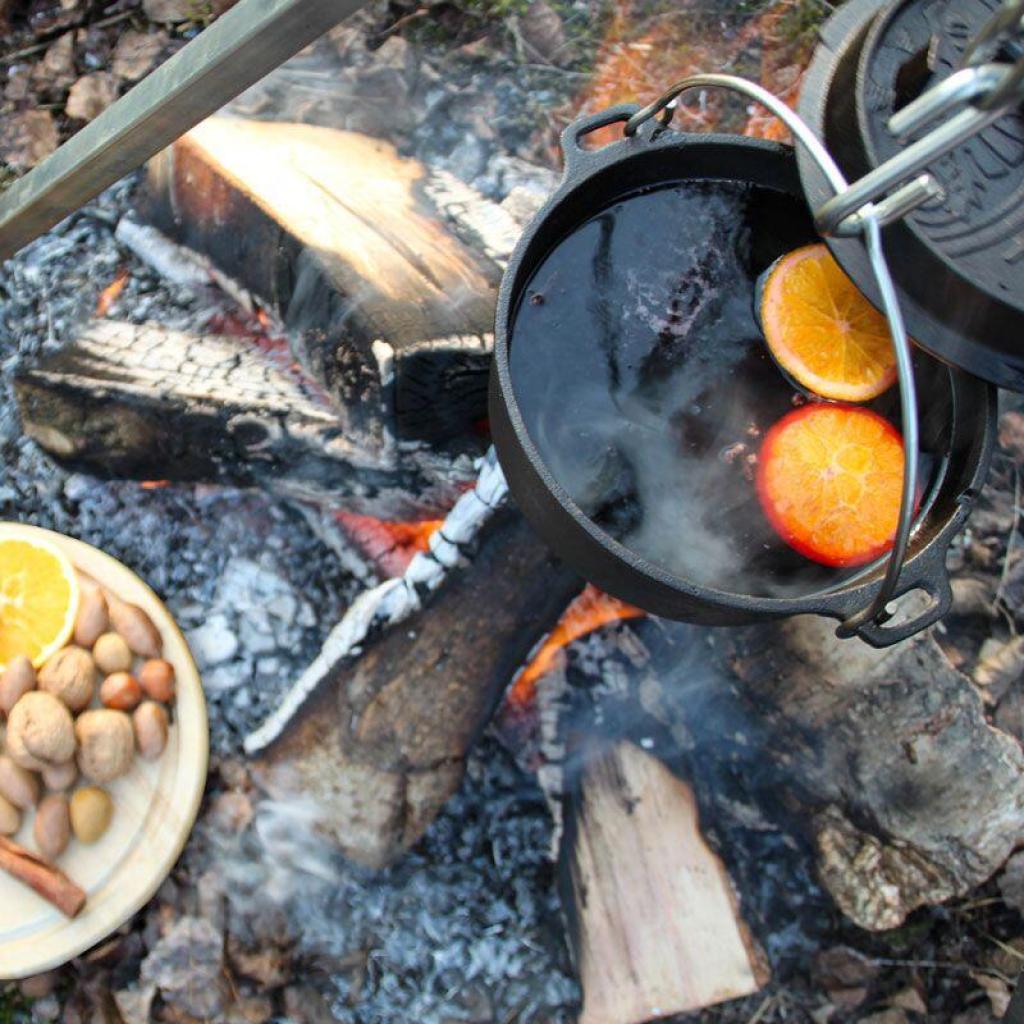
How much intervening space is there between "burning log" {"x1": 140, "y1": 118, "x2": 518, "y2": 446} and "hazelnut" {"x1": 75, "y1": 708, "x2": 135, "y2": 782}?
909mm

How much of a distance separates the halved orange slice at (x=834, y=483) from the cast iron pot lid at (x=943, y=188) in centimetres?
46

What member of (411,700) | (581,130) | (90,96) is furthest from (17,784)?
(90,96)

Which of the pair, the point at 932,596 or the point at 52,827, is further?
the point at 52,827

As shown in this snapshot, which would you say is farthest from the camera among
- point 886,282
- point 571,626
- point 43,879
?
point 571,626

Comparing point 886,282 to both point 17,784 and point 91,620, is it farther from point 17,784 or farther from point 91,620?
point 17,784

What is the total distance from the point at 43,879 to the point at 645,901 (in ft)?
4.85

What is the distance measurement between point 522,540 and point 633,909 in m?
1.02

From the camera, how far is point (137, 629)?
7.50ft

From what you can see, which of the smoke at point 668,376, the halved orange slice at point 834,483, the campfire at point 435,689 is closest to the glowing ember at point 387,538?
the campfire at point 435,689

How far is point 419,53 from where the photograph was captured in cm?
293

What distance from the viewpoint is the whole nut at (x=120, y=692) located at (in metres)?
2.22

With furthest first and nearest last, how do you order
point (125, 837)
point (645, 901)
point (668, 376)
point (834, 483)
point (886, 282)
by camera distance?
point (645, 901)
point (125, 837)
point (668, 376)
point (834, 483)
point (886, 282)

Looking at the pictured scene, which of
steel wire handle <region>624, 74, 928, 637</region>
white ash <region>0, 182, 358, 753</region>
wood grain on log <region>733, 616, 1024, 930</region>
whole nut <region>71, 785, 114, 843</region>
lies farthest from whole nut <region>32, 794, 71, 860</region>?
steel wire handle <region>624, 74, 928, 637</region>

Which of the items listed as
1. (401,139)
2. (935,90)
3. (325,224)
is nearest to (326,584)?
(325,224)
